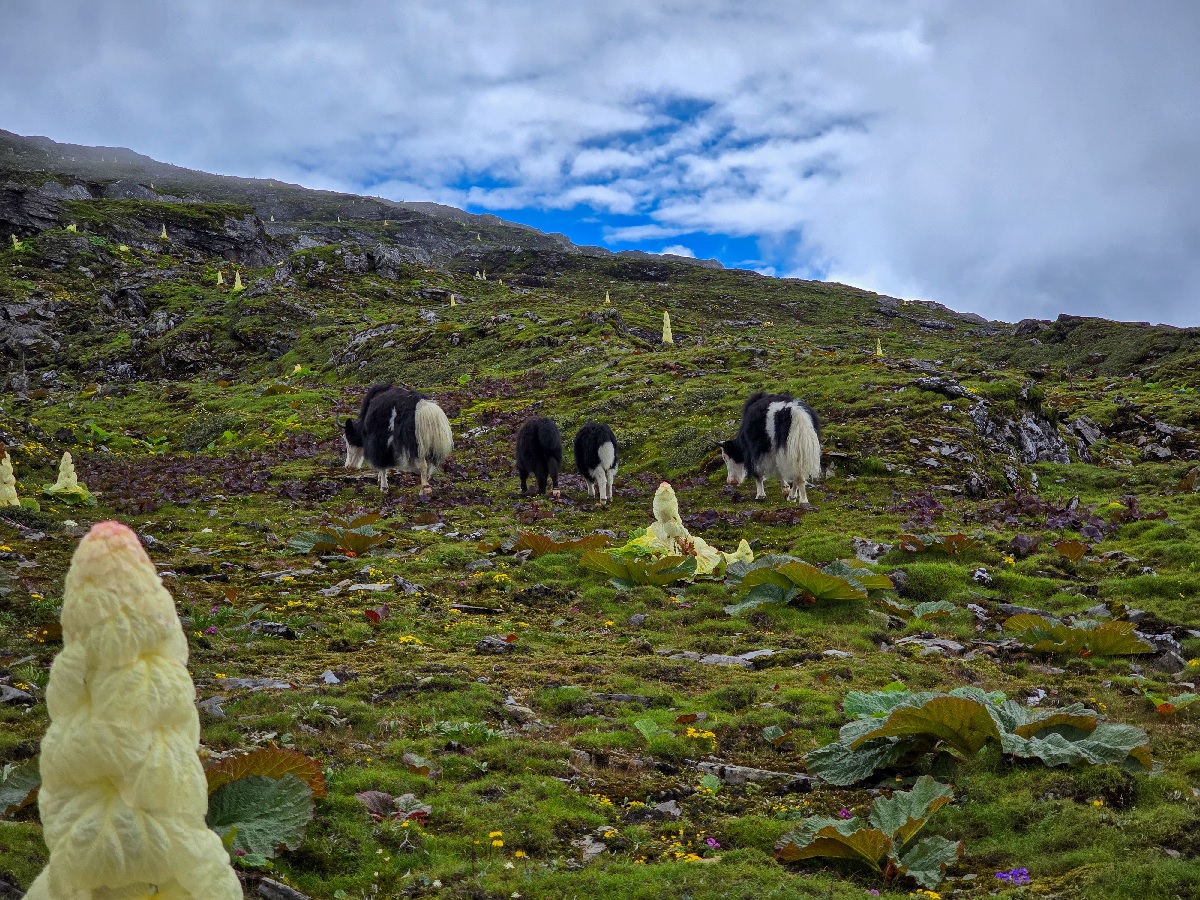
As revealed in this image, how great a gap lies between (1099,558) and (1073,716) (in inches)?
379

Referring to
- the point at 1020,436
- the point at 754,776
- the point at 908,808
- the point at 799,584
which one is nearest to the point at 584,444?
the point at 799,584

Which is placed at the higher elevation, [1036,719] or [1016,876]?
[1036,719]

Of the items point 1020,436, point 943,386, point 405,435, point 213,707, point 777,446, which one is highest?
point 943,386

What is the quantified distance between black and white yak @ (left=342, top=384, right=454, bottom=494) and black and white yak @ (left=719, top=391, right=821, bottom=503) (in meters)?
8.31

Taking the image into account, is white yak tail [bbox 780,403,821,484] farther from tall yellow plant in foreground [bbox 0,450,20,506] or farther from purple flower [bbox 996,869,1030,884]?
tall yellow plant in foreground [bbox 0,450,20,506]

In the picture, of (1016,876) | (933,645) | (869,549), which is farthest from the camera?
(869,549)

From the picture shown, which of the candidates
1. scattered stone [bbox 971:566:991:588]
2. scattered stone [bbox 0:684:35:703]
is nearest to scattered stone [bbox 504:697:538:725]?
scattered stone [bbox 0:684:35:703]

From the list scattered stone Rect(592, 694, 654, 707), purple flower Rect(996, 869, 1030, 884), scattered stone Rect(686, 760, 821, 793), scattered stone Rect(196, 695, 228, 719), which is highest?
scattered stone Rect(196, 695, 228, 719)

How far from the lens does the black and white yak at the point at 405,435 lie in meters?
23.5

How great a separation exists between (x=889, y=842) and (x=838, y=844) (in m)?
0.32

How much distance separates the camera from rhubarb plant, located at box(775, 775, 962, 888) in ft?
16.8

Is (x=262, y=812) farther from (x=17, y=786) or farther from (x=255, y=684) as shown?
(x=255, y=684)

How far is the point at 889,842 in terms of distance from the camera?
17.1ft

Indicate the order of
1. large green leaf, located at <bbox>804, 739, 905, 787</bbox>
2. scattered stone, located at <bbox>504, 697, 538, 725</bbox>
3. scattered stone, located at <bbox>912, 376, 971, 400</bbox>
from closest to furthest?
large green leaf, located at <bbox>804, 739, 905, 787</bbox>
scattered stone, located at <bbox>504, 697, 538, 725</bbox>
scattered stone, located at <bbox>912, 376, 971, 400</bbox>
